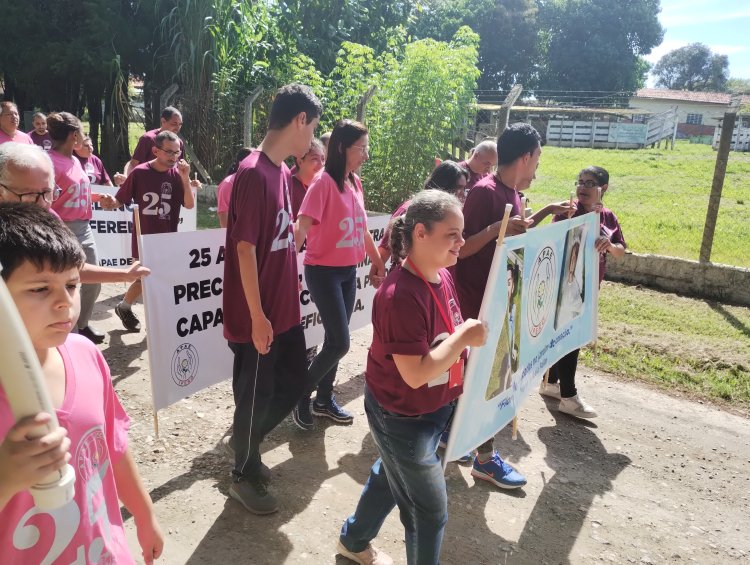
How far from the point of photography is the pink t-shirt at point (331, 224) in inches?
151

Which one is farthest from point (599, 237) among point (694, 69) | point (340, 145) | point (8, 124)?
point (694, 69)

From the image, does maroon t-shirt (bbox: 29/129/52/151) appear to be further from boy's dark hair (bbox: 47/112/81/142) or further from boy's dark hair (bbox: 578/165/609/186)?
boy's dark hair (bbox: 578/165/609/186)

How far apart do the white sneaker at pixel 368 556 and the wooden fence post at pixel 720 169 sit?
630cm

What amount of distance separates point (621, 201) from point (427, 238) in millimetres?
11614

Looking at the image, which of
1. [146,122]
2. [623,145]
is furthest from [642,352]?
[623,145]

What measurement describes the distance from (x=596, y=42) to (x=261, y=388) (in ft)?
197

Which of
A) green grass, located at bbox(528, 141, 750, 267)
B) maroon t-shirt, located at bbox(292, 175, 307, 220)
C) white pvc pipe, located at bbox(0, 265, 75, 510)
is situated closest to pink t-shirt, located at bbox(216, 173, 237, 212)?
maroon t-shirt, located at bbox(292, 175, 307, 220)

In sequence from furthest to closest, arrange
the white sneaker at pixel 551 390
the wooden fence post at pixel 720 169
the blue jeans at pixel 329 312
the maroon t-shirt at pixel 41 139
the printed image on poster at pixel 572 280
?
1. the maroon t-shirt at pixel 41 139
2. the wooden fence post at pixel 720 169
3. the white sneaker at pixel 551 390
4. the printed image on poster at pixel 572 280
5. the blue jeans at pixel 329 312

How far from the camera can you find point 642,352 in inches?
230

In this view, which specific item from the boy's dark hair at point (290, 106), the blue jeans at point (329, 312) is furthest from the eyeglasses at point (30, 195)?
the blue jeans at point (329, 312)

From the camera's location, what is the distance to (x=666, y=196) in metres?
12.9

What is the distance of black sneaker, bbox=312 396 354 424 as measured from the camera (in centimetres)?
438

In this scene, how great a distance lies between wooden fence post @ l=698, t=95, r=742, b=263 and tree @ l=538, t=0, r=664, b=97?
50771 mm

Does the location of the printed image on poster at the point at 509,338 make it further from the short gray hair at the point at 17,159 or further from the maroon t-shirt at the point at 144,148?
the maroon t-shirt at the point at 144,148
